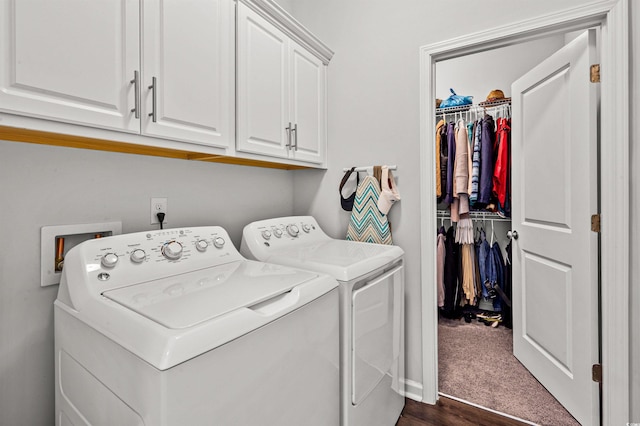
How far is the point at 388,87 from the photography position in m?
1.91

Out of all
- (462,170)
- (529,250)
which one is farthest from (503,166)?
(529,250)

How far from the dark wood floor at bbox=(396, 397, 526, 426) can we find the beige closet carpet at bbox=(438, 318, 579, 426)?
0.07 m

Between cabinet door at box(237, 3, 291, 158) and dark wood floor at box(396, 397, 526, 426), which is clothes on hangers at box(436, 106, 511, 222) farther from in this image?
cabinet door at box(237, 3, 291, 158)

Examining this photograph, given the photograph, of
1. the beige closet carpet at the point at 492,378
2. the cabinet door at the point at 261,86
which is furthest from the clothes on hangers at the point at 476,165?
the cabinet door at the point at 261,86

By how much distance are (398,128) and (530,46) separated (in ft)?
7.60

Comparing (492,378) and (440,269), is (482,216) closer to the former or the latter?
(440,269)

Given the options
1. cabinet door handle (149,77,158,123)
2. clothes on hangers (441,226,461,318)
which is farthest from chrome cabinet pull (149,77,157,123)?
clothes on hangers (441,226,461,318)

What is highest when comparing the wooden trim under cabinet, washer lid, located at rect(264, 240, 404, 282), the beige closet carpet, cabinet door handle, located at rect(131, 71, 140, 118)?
cabinet door handle, located at rect(131, 71, 140, 118)

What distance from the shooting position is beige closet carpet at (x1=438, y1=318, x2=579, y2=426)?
1688mm

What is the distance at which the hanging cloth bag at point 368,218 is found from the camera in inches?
72.6

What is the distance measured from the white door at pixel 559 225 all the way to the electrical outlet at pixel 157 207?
83.6 inches

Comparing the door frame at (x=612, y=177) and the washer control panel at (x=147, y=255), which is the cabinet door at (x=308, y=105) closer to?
the washer control panel at (x=147, y=255)

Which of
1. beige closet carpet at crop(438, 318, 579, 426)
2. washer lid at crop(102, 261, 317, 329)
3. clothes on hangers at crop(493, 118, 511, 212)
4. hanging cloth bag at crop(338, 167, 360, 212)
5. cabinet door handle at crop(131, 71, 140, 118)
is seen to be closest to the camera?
washer lid at crop(102, 261, 317, 329)

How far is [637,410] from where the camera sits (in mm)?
1348
